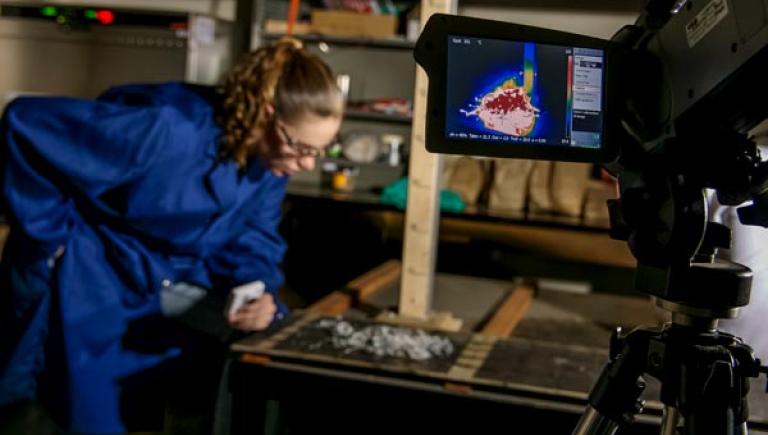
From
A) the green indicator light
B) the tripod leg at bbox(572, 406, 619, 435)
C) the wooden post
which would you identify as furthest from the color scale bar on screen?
the green indicator light

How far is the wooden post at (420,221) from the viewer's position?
1621 millimetres

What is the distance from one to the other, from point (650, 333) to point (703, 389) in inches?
2.9

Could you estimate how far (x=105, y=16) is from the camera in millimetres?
3178

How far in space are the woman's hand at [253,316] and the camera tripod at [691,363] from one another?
2.74 feet

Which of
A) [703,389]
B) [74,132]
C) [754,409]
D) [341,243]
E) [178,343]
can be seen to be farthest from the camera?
[341,243]

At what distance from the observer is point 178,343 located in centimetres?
163

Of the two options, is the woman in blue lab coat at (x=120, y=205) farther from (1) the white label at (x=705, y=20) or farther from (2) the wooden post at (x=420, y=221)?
(1) the white label at (x=705, y=20)

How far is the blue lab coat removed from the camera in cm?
148

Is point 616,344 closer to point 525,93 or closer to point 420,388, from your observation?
point 525,93

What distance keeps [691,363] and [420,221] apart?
0.98 m

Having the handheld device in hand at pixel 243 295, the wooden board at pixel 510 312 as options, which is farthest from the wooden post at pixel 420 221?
the handheld device in hand at pixel 243 295

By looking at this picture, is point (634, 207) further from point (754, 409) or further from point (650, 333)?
point (754, 409)

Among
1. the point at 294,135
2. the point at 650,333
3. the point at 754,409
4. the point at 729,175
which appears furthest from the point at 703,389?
the point at 294,135

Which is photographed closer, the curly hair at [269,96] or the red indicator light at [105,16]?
the curly hair at [269,96]
